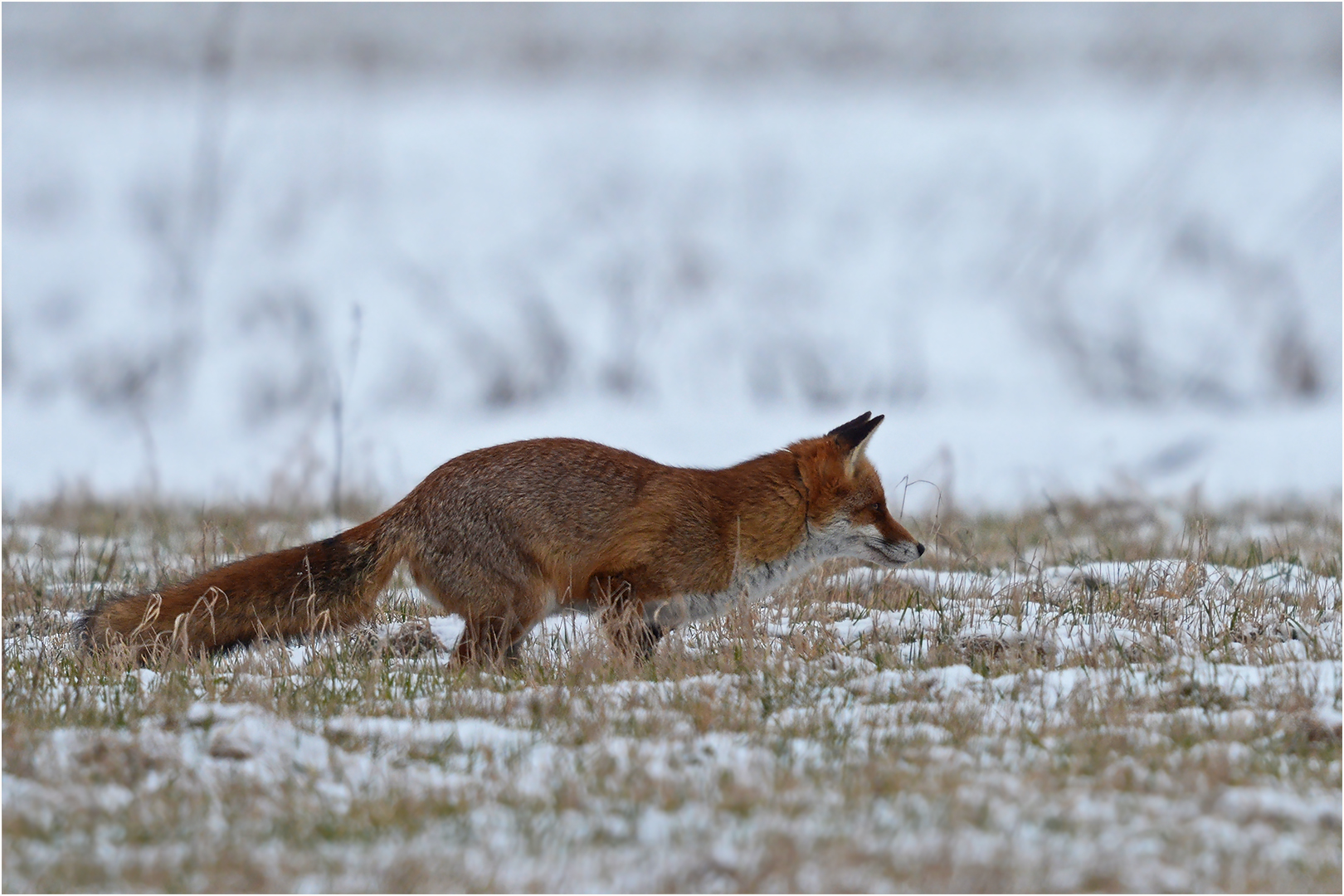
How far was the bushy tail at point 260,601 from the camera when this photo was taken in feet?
21.2

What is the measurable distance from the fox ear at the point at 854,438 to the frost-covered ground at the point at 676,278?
7.97m

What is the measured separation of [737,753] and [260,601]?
10.3 ft

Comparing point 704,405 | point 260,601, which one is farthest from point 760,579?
point 704,405

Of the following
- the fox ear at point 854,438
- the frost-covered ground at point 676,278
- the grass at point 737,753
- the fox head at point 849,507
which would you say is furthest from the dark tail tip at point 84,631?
the frost-covered ground at point 676,278

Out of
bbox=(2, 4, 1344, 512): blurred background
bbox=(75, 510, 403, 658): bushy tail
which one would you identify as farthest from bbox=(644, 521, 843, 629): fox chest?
bbox=(2, 4, 1344, 512): blurred background

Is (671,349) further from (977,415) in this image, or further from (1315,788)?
(1315,788)

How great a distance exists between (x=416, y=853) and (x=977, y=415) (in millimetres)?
23098

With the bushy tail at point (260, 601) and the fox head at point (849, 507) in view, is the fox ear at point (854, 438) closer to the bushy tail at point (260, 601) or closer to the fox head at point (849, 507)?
the fox head at point (849, 507)

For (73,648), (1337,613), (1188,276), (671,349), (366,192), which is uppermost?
(366,192)

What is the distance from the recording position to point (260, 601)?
6602 millimetres

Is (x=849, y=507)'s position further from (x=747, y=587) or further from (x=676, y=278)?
(x=676, y=278)

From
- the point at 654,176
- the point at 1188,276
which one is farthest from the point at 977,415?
the point at 654,176

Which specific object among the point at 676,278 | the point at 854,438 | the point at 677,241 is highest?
the point at 677,241

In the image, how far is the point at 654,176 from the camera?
3869cm
